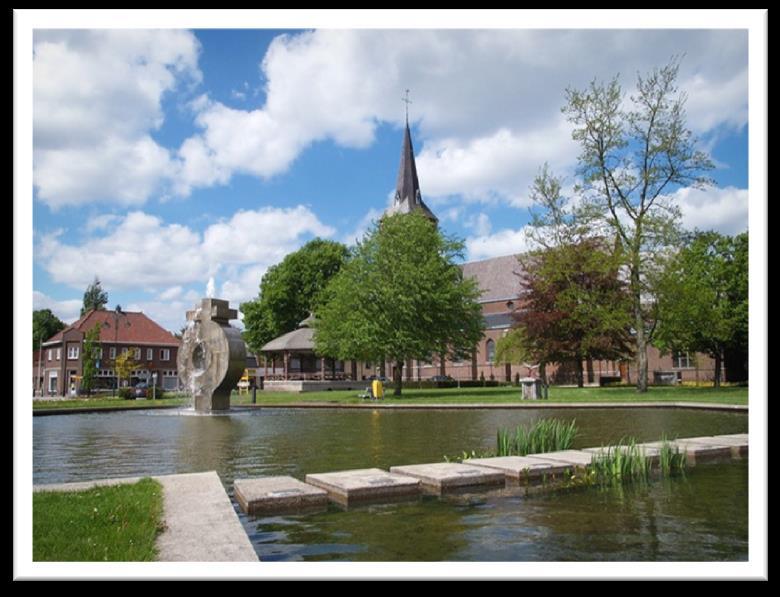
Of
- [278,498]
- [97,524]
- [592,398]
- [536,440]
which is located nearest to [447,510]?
[278,498]

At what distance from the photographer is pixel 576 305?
41031mm

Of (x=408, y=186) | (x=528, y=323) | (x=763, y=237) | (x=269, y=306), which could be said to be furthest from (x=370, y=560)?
(x=408, y=186)

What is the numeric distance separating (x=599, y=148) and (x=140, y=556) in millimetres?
Result: 32163

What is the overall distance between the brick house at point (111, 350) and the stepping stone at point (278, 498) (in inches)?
1885

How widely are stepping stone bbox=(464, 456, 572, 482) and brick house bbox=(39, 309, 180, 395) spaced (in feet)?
157

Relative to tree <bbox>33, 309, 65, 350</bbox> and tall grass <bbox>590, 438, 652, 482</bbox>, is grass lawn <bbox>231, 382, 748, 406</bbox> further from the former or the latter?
tree <bbox>33, 309, 65, 350</bbox>

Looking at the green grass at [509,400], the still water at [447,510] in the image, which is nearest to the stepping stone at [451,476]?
the still water at [447,510]

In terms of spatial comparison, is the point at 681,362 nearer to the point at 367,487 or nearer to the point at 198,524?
the point at 367,487

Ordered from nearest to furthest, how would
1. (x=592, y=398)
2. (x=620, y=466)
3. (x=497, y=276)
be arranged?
(x=620, y=466), (x=592, y=398), (x=497, y=276)

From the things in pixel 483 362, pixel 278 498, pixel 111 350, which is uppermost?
pixel 278 498

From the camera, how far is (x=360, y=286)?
124ft

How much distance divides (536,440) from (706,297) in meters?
27.9

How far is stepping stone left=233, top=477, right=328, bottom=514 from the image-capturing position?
657cm

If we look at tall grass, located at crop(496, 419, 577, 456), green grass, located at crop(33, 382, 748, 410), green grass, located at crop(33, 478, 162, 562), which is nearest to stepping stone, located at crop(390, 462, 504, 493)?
tall grass, located at crop(496, 419, 577, 456)
